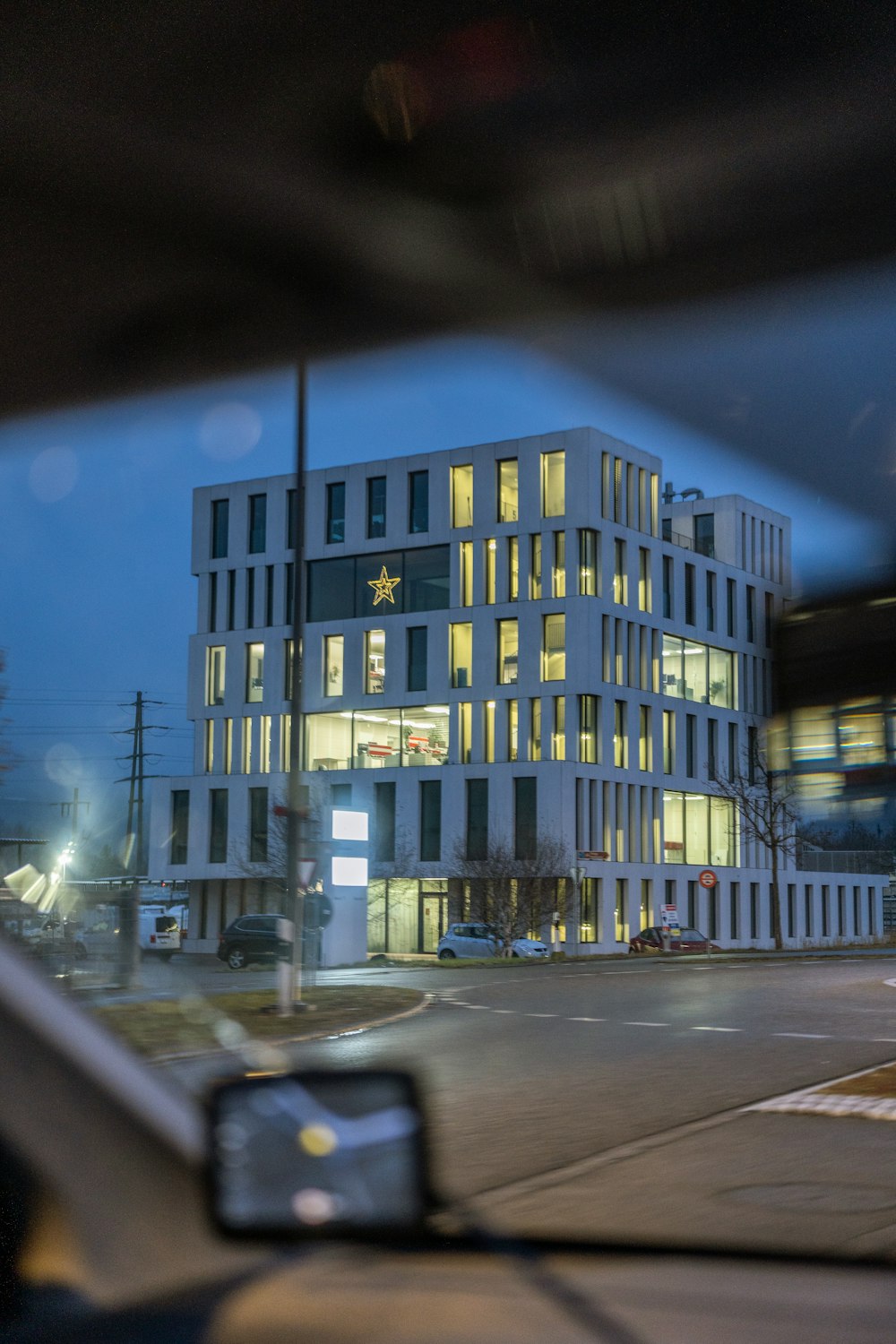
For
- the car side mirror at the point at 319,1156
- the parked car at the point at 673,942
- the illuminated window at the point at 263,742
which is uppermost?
the illuminated window at the point at 263,742

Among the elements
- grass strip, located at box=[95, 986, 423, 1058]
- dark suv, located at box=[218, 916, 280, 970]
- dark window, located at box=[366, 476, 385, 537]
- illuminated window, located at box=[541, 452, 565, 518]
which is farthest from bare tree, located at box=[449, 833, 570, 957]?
grass strip, located at box=[95, 986, 423, 1058]

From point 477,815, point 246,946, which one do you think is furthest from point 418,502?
point 246,946

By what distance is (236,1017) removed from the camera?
16359 millimetres

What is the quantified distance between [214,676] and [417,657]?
32.5ft

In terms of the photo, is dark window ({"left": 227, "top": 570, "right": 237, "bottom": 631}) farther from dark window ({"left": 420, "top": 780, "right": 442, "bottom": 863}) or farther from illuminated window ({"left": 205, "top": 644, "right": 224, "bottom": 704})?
dark window ({"left": 420, "top": 780, "right": 442, "bottom": 863})

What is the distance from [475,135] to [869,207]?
61.1 inches

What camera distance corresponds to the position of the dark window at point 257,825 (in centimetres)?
5760

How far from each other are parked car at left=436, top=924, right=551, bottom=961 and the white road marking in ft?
101

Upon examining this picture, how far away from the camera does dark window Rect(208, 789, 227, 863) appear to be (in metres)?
59.7

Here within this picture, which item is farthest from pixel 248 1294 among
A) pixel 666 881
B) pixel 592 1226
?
pixel 666 881

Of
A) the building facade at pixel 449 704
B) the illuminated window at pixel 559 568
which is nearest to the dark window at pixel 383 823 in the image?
the building facade at pixel 449 704

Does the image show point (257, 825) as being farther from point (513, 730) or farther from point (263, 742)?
point (513, 730)

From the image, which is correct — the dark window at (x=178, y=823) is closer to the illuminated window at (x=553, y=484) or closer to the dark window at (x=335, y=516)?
the dark window at (x=335, y=516)

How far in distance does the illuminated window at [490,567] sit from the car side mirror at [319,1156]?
176ft
